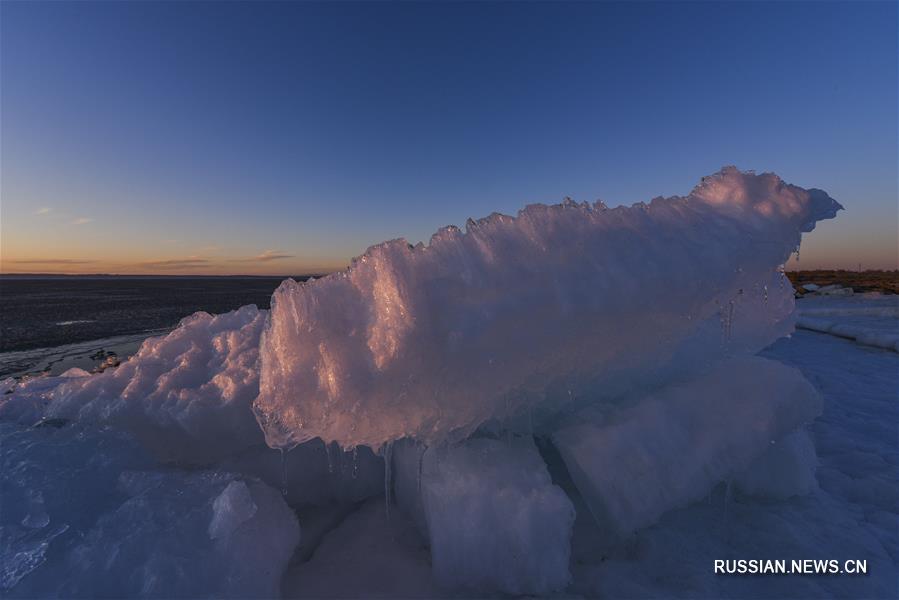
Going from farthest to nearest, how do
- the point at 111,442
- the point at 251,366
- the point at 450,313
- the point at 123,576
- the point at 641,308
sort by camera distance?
the point at 251,366 → the point at 111,442 → the point at 641,308 → the point at 450,313 → the point at 123,576

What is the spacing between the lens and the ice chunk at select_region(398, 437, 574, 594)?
2.14m

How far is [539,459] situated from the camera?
100 inches

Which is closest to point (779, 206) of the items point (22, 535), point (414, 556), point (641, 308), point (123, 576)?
point (641, 308)

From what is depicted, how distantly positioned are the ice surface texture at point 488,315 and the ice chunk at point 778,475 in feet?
4.15

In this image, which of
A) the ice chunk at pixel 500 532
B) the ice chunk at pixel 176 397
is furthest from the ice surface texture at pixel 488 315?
the ice chunk at pixel 176 397

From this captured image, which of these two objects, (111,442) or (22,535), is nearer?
(22,535)

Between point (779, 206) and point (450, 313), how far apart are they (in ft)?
8.80

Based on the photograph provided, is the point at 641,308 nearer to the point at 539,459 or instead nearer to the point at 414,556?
the point at 539,459

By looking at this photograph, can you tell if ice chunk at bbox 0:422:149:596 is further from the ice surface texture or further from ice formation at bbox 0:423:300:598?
the ice surface texture

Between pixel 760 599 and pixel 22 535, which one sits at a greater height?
pixel 22 535

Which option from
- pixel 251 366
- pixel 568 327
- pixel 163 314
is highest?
pixel 568 327

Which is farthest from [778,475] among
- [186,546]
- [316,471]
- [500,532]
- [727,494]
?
[186,546]

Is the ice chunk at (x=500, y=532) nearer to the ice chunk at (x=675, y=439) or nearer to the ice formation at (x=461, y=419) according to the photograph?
the ice formation at (x=461, y=419)

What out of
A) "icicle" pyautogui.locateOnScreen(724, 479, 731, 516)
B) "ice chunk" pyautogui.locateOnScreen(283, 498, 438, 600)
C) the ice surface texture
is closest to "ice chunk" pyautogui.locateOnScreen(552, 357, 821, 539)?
"icicle" pyautogui.locateOnScreen(724, 479, 731, 516)
